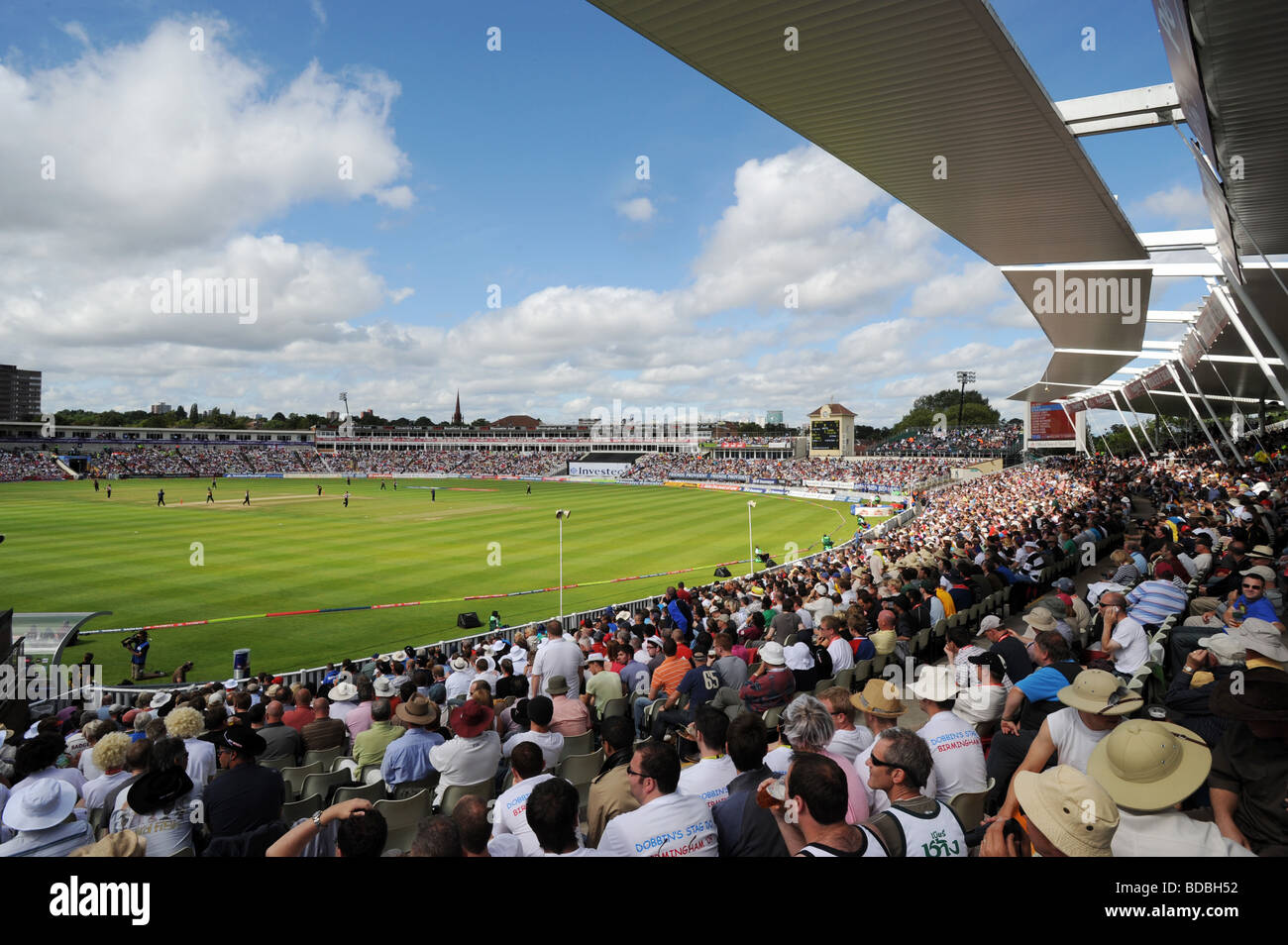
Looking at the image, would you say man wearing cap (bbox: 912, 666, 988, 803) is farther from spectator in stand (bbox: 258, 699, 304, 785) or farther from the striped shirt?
spectator in stand (bbox: 258, 699, 304, 785)

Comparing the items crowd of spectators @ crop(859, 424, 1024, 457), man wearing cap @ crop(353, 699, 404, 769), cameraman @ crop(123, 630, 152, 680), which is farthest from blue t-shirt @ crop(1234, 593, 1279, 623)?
crowd of spectators @ crop(859, 424, 1024, 457)

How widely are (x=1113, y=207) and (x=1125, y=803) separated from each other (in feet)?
41.4

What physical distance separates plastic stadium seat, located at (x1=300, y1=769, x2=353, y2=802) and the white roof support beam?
39.6 feet

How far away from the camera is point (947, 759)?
13.7 ft

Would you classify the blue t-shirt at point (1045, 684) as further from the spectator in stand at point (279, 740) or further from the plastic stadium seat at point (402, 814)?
the spectator in stand at point (279, 740)

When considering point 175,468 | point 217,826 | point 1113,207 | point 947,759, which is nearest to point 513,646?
point 217,826

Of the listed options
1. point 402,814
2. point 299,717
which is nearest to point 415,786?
point 402,814

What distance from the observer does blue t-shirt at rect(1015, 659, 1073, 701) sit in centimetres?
494

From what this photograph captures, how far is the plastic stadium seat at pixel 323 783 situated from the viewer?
5.73 meters

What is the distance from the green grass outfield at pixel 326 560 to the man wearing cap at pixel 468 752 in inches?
467

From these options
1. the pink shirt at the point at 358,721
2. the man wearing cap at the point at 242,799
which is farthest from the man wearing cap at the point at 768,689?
the pink shirt at the point at 358,721
